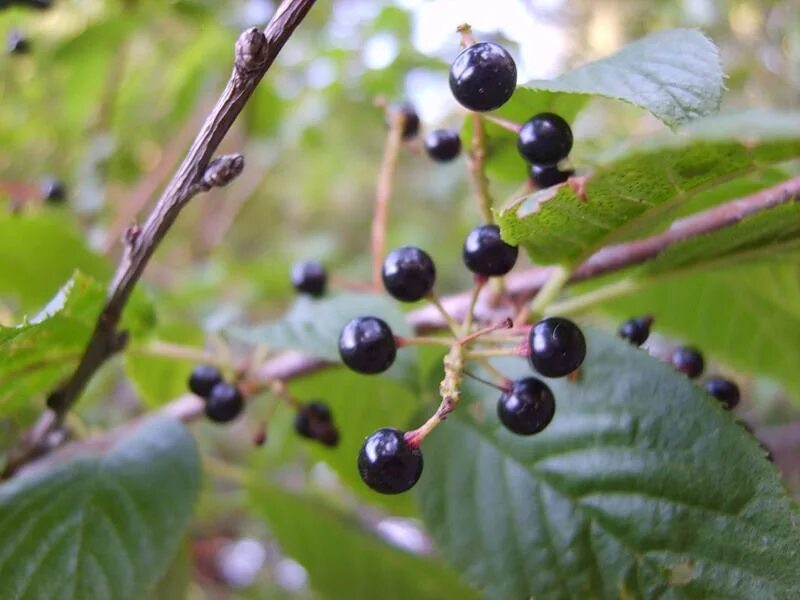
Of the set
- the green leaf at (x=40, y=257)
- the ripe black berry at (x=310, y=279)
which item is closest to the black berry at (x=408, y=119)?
the ripe black berry at (x=310, y=279)

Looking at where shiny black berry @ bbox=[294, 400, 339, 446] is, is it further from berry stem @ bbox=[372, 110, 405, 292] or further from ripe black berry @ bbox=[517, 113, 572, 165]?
ripe black berry @ bbox=[517, 113, 572, 165]

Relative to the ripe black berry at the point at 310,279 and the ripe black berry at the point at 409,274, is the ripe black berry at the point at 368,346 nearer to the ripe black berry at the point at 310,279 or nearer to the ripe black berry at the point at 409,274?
the ripe black berry at the point at 409,274

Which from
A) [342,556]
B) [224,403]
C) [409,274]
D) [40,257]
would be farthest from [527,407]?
[40,257]

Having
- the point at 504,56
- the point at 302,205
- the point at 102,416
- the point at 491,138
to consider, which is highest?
the point at 504,56

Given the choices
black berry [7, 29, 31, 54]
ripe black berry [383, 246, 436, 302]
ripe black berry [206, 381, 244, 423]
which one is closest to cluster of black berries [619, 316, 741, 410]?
ripe black berry [383, 246, 436, 302]

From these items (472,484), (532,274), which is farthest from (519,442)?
(532,274)

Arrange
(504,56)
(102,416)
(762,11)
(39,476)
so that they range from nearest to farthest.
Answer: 1. (504,56)
2. (39,476)
3. (102,416)
4. (762,11)

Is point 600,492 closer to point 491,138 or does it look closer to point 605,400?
point 605,400
